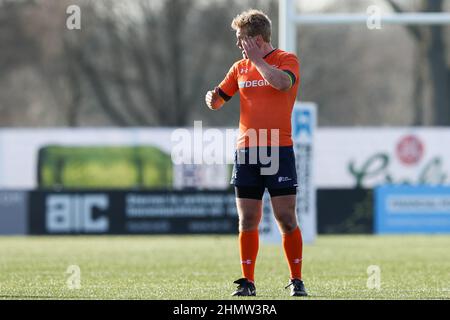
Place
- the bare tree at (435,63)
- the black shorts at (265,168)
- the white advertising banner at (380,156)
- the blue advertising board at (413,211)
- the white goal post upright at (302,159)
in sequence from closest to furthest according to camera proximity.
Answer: the black shorts at (265,168) → the white goal post upright at (302,159) → the blue advertising board at (413,211) → the white advertising banner at (380,156) → the bare tree at (435,63)

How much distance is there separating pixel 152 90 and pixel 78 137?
11.5m

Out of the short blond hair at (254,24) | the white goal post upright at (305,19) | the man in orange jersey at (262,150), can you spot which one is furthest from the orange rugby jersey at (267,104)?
the white goal post upright at (305,19)

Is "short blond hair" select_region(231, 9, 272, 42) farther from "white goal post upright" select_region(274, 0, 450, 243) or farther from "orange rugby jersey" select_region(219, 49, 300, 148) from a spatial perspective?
A: "white goal post upright" select_region(274, 0, 450, 243)

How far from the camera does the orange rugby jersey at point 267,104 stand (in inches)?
369

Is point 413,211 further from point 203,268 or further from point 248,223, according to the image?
point 248,223

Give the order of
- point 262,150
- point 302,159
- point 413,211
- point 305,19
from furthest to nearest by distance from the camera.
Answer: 1. point 413,211
2. point 305,19
3. point 302,159
4. point 262,150

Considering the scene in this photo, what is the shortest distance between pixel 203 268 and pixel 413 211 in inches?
425

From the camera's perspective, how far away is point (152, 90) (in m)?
40.9

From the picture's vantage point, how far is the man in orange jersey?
30.7ft

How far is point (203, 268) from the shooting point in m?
13.2

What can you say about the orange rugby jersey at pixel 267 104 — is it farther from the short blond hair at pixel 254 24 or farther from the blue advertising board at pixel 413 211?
the blue advertising board at pixel 413 211

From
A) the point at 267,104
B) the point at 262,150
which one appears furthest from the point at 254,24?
the point at 262,150

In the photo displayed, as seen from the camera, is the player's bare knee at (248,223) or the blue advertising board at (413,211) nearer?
the player's bare knee at (248,223)
